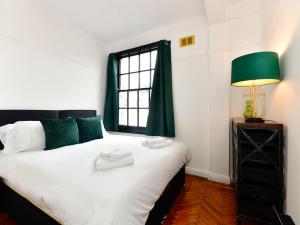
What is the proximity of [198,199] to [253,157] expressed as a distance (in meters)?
0.93

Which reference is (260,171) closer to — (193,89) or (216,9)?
(193,89)

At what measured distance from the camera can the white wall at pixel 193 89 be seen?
272 centimetres

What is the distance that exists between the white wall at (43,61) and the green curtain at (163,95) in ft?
4.70

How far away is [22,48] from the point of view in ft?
7.54

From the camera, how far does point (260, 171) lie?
4.90 feet

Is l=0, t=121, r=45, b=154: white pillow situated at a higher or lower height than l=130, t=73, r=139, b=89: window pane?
lower

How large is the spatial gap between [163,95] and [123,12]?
1595mm

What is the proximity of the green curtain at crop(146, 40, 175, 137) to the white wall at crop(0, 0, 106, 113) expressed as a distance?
1433 mm

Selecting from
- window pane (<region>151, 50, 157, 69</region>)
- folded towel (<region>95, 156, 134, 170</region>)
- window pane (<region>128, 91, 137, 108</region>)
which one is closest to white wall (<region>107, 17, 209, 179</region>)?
window pane (<region>151, 50, 157, 69</region>)

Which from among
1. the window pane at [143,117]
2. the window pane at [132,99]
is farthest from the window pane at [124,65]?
the window pane at [143,117]

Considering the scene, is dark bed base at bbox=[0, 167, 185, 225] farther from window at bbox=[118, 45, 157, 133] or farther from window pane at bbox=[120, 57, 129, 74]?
window pane at bbox=[120, 57, 129, 74]

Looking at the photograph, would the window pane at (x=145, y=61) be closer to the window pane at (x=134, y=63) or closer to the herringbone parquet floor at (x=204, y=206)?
the window pane at (x=134, y=63)

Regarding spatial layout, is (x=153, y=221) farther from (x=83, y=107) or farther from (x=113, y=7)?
(x=113, y=7)

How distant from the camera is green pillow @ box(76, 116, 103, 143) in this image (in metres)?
2.49
